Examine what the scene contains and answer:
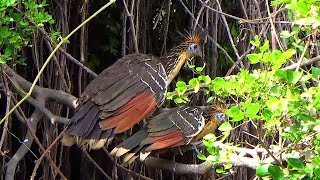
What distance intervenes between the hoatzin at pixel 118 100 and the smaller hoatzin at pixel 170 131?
0.05 metres

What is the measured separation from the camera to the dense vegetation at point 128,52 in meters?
1.77

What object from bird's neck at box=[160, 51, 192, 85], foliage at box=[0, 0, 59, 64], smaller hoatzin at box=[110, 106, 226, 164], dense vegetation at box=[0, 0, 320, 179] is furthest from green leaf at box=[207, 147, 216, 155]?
bird's neck at box=[160, 51, 192, 85]

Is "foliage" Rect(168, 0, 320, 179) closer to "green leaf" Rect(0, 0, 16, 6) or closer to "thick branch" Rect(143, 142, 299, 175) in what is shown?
"thick branch" Rect(143, 142, 299, 175)

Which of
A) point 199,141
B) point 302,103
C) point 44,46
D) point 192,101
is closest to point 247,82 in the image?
point 302,103

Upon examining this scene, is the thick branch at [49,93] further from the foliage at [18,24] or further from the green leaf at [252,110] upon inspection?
the green leaf at [252,110]

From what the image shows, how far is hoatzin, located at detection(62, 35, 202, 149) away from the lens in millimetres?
2180

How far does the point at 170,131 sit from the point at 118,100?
0.22m

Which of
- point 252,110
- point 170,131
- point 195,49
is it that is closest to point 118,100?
point 170,131

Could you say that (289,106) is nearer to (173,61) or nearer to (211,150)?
(211,150)

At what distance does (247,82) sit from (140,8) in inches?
57.1

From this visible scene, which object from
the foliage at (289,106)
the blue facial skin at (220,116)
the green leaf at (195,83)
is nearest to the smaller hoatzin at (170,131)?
the blue facial skin at (220,116)

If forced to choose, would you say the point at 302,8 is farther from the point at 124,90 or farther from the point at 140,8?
the point at 140,8

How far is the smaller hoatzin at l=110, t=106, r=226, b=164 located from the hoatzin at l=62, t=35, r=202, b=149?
49 mm

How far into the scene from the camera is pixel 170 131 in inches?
89.4
